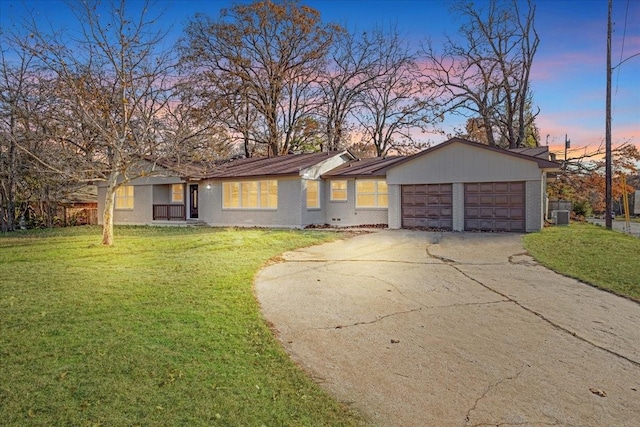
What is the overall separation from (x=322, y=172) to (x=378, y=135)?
48.7ft

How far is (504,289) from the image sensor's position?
700cm

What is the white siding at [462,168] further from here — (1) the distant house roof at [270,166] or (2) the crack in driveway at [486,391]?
(2) the crack in driveway at [486,391]

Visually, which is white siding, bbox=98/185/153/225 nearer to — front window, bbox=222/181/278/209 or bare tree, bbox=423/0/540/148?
front window, bbox=222/181/278/209

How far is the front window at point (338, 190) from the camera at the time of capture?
19219 millimetres

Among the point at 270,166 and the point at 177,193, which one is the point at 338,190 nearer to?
the point at 270,166

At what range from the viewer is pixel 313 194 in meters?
19.1

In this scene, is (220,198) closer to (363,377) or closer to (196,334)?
(196,334)

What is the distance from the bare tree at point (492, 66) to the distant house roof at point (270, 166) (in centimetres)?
1239

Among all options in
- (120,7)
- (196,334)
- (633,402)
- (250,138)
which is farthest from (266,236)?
(250,138)

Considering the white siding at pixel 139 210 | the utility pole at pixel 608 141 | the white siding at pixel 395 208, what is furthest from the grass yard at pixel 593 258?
the white siding at pixel 139 210

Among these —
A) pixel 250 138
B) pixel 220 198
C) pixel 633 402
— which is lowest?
pixel 633 402

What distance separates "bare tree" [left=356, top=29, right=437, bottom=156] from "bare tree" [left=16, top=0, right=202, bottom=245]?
21.2 metres

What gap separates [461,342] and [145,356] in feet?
10.9

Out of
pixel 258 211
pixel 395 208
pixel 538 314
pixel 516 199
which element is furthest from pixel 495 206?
pixel 538 314
